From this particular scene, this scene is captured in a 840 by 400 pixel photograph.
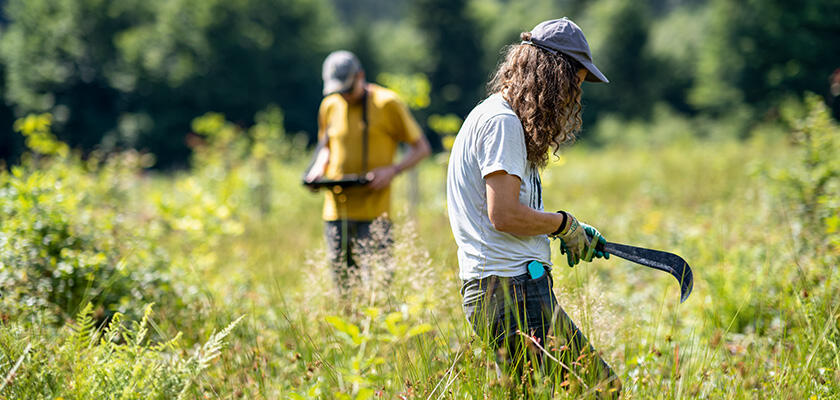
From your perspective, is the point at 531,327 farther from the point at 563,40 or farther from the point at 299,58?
the point at 299,58

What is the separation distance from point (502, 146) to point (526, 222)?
9.6 inches

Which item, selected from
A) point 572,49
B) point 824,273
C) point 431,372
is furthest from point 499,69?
point 824,273

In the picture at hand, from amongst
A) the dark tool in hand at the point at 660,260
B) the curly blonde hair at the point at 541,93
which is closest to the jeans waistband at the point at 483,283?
the dark tool in hand at the point at 660,260

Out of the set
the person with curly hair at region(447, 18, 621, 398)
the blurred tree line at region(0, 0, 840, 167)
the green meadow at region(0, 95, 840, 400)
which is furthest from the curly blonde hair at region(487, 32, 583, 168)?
the blurred tree line at region(0, 0, 840, 167)

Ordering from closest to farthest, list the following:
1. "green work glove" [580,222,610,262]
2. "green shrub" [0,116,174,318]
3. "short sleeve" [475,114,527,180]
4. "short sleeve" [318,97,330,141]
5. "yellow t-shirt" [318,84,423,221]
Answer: "short sleeve" [475,114,527,180]
"green work glove" [580,222,610,262]
"green shrub" [0,116,174,318]
"yellow t-shirt" [318,84,423,221]
"short sleeve" [318,97,330,141]

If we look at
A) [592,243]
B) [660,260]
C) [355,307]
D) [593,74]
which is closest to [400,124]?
[355,307]

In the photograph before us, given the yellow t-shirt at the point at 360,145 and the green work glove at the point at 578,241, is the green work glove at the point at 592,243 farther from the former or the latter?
the yellow t-shirt at the point at 360,145

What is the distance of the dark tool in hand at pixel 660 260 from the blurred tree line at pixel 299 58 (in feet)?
89.0

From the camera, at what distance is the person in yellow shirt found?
3.25 meters

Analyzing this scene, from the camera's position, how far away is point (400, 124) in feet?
11.2

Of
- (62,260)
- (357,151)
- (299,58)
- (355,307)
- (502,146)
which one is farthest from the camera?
(299,58)

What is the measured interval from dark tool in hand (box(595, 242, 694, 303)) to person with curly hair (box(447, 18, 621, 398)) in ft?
0.32

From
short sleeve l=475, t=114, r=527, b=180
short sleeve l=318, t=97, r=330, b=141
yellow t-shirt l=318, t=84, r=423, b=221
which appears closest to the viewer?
short sleeve l=475, t=114, r=527, b=180

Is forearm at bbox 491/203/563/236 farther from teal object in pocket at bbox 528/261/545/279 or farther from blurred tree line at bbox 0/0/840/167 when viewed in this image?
blurred tree line at bbox 0/0/840/167
